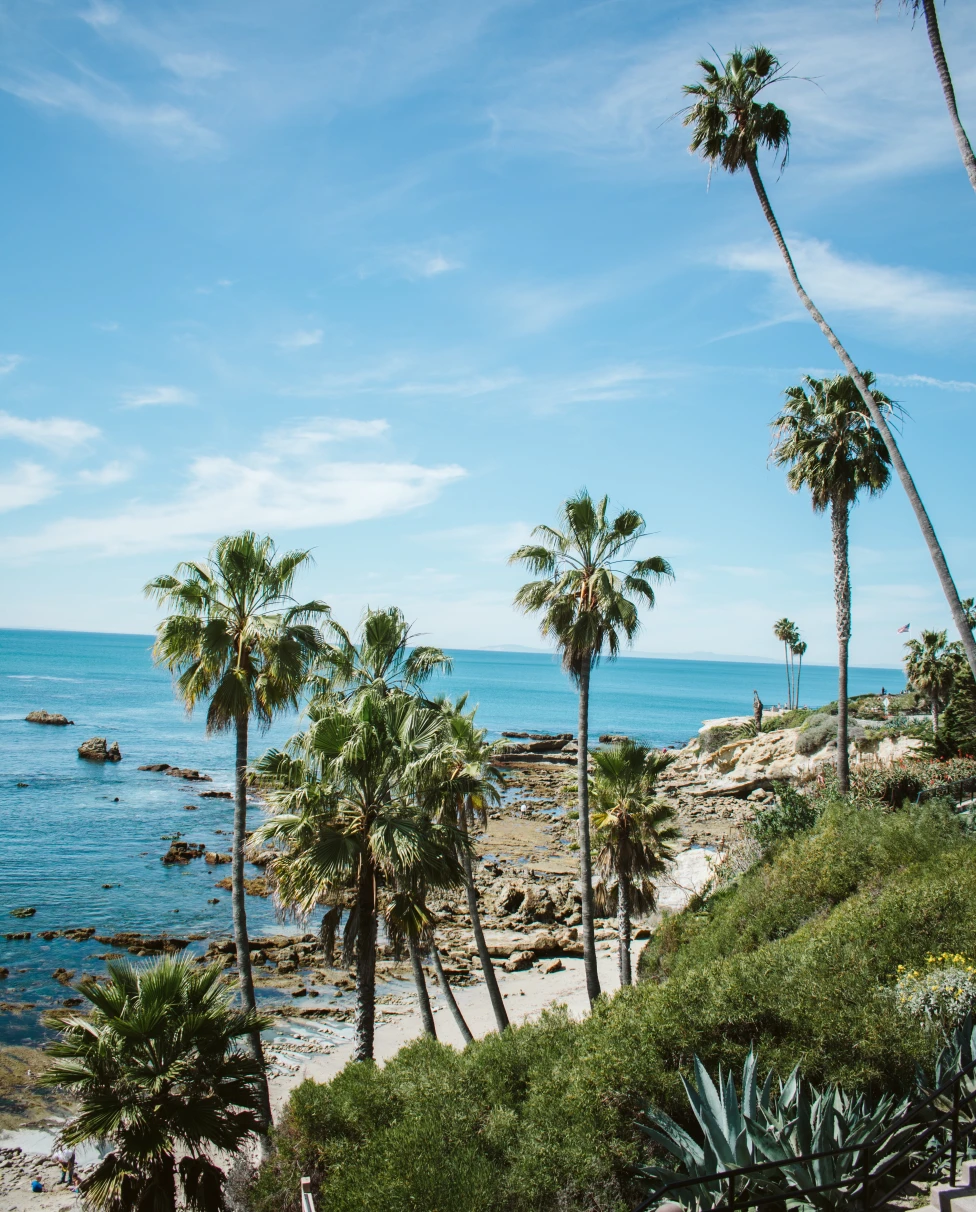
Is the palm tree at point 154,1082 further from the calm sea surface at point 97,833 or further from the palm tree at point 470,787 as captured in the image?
the calm sea surface at point 97,833

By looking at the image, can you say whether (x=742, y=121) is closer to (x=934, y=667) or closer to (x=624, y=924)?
(x=624, y=924)

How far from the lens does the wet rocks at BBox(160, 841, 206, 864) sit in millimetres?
38688

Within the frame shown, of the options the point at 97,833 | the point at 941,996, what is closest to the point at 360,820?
the point at 941,996

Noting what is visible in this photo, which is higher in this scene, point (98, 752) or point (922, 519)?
point (922, 519)

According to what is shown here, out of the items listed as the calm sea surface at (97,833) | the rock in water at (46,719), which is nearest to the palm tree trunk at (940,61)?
the calm sea surface at (97,833)

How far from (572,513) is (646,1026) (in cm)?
1297

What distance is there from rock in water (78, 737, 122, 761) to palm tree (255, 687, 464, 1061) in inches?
2296

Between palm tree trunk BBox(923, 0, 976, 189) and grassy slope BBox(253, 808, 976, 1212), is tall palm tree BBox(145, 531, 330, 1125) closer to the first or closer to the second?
grassy slope BBox(253, 808, 976, 1212)

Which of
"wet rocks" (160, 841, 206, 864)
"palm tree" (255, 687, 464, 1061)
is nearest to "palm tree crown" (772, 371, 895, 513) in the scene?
"palm tree" (255, 687, 464, 1061)

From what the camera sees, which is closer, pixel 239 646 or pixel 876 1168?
pixel 876 1168

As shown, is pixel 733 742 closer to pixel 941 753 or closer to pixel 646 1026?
pixel 941 753

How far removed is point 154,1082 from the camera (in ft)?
Result: 29.8

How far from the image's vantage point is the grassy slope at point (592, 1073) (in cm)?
777

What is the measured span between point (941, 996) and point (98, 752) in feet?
220
